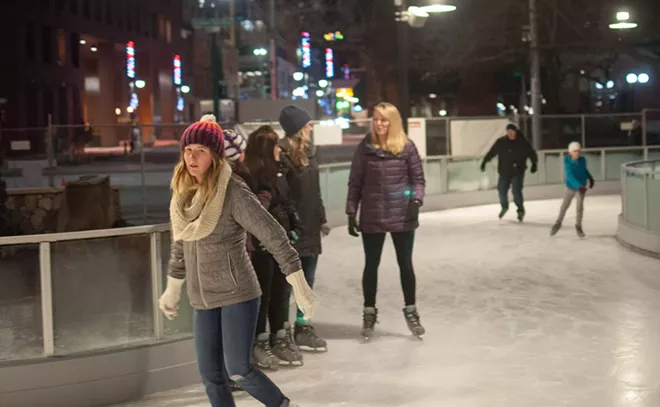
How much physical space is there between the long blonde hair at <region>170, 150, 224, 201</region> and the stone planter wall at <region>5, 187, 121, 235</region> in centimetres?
948

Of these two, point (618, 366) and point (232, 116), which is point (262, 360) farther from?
point (232, 116)

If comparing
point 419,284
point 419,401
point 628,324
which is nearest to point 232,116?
Answer: point 419,284

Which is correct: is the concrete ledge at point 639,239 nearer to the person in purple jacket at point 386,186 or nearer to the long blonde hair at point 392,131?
the person in purple jacket at point 386,186

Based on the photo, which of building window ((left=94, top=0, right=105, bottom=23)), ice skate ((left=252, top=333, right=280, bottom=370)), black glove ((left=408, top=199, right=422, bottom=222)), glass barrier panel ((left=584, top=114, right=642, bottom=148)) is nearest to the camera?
ice skate ((left=252, top=333, right=280, bottom=370))

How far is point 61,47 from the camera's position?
49312mm

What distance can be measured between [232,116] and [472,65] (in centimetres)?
1370

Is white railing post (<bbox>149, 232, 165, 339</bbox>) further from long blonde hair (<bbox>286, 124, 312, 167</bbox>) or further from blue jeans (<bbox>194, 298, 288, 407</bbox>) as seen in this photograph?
blue jeans (<bbox>194, 298, 288, 407</bbox>)

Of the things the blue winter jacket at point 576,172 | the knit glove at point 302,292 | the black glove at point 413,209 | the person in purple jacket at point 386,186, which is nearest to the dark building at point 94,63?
the blue winter jacket at point 576,172

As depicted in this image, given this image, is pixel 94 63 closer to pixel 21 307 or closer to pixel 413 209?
pixel 413 209

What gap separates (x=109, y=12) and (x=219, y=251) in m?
56.7

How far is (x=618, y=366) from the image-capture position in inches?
266

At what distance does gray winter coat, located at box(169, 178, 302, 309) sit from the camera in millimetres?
4730

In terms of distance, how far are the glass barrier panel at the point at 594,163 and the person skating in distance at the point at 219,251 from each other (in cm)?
1873

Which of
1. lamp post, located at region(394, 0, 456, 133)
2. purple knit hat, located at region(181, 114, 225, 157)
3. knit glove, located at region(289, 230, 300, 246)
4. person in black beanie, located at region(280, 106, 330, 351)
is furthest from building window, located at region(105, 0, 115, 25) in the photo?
purple knit hat, located at region(181, 114, 225, 157)
